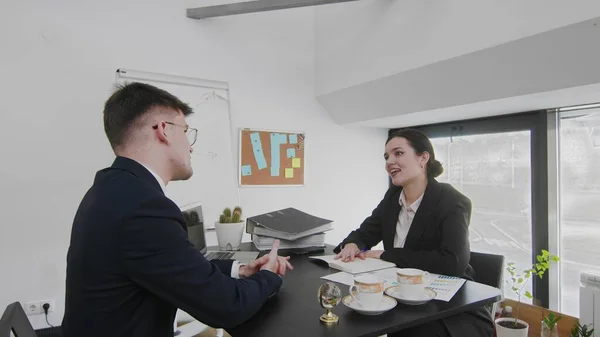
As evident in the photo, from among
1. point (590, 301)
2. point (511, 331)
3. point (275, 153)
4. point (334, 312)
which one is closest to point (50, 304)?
point (275, 153)

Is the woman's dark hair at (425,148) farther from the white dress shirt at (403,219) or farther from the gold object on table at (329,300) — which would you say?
the gold object on table at (329,300)

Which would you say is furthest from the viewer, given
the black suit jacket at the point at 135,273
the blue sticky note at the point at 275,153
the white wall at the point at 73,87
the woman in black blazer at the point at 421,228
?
the blue sticky note at the point at 275,153

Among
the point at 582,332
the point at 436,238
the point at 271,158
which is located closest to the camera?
the point at 436,238

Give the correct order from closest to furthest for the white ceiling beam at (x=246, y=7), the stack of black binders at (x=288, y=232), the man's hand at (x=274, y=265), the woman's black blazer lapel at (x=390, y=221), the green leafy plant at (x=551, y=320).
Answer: the man's hand at (x=274, y=265) < the stack of black binders at (x=288, y=232) < the woman's black blazer lapel at (x=390, y=221) < the green leafy plant at (x=551, y=320) < the white ceiling beam at (x=246, y=7)

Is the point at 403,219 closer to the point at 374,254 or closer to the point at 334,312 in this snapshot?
the point at 374,254

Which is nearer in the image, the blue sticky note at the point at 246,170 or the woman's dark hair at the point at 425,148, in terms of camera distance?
the woman's dark hair at the point at 425,148

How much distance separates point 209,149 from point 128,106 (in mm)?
1888

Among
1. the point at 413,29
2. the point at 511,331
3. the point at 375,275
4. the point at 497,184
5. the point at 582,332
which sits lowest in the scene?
the point at 511,331

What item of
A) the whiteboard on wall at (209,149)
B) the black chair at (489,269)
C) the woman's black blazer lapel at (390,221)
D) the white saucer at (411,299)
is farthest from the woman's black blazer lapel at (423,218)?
the whiteboard on wall at (209,149)

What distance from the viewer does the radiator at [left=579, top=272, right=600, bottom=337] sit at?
2.07 metres

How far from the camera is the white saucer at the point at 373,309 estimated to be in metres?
0.97

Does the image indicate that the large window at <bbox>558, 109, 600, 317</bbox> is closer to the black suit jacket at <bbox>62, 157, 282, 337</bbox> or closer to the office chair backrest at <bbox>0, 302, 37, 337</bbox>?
the black suit jacket at <bbox>62, 157, 282, 337</bbox>

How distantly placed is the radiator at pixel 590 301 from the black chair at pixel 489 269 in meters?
0.77

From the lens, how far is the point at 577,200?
2.45 metres
